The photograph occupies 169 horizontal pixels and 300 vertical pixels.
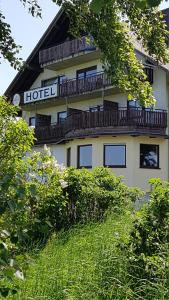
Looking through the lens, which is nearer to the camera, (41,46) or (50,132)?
(50,132)

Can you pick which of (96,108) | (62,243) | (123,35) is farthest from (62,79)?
(62,243)

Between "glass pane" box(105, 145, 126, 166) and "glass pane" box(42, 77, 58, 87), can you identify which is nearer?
"glass pane" box(105, 145, 126, 166)

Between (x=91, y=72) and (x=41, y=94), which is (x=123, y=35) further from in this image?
(x=41, y=94)

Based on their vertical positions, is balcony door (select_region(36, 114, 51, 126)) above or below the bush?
above

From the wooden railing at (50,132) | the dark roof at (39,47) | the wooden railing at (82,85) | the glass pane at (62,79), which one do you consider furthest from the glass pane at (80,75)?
the wooden railing at (50,132)

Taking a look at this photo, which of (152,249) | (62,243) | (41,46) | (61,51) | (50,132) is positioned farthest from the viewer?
(41,46)

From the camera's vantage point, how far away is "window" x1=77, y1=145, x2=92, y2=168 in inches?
1122

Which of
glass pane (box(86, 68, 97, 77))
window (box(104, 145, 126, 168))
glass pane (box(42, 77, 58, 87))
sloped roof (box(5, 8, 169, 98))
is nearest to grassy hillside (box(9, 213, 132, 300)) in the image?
window (box(104, 145, 126, 168))

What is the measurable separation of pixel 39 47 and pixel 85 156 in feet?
27.3

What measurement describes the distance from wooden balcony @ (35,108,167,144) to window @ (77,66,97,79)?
2725mm

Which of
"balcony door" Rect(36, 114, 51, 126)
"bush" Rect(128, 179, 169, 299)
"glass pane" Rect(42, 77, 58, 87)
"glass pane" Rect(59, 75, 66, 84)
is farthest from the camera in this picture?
"balcony door" Rect(36, 114, 51, 126)

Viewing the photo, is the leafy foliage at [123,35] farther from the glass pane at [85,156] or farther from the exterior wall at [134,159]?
the glass pane at [85,156]

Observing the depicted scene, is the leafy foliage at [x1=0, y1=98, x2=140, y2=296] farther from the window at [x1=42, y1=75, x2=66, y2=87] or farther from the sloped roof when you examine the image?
the window at [x1=42, y1=75, x2=66, y2=87]

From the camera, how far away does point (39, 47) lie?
32.8m
